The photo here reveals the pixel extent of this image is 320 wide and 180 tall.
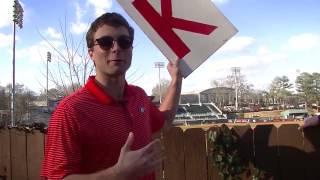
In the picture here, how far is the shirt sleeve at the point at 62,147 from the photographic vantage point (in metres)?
2.17

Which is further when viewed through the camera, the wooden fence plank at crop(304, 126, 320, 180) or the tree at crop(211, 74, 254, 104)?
the tree at crop(211, 74, 254, 104)

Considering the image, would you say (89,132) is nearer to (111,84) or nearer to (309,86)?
(111,84)

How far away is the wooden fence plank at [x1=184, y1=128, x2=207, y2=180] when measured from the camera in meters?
6.23

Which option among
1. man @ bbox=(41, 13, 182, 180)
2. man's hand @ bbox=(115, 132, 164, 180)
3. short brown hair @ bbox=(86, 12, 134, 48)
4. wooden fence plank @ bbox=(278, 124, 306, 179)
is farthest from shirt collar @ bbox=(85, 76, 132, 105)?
wooden fence plank @ bbox=(278, 124, 306, 179)

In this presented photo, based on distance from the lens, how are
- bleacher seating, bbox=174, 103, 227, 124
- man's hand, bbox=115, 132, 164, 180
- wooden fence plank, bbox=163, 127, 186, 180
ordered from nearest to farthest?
man's hand, bbox=115, 132, 164, 180, wooden fence plank, bbox=163, 127, 186, 180, bleacher seating, bbox=174, 103, 227, 124

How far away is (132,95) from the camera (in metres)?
2.80

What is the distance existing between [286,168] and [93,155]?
3.81m

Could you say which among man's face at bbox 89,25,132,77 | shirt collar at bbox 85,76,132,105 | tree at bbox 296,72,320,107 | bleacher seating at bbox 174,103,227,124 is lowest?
bleacher seating at bbox 174,103,227,124

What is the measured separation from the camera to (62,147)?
7.23 ft

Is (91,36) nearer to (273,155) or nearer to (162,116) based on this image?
(162,116)

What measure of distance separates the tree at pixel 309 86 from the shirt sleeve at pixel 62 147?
120610mm

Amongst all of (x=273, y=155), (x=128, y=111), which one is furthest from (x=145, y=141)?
(x=273, y=155)

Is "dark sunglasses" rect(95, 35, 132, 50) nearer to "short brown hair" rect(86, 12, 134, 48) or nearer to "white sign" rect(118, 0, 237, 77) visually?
"short brown hair" rect(86, 12, 134, 48)

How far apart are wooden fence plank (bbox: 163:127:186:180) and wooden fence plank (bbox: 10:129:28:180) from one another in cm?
432
